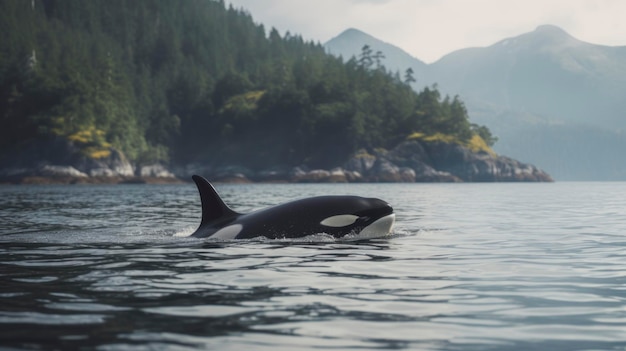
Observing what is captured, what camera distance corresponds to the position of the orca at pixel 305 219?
54.1 feet

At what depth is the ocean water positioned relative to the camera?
275 inches

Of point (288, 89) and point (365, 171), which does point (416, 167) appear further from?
point (288, 89)

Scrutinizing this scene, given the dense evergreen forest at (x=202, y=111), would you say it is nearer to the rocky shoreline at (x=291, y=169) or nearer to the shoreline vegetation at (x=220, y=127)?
the shoreline vegetation at (x=220, y=127)

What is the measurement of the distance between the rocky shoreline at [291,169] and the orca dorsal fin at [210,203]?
119m

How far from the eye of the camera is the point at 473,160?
6452 inches

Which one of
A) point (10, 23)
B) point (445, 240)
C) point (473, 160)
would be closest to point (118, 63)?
point (10, 23)

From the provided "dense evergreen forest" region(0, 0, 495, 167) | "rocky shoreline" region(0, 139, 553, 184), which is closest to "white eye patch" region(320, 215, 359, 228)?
"rocky shoreline" region(0, 139, 553, 184)

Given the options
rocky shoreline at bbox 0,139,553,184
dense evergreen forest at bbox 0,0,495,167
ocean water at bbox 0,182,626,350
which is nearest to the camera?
ocean water at bbox 0,182,626,350

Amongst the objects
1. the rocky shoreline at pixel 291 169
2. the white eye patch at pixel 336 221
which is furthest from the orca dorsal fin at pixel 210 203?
the rocky shoreline at pixel 291 169

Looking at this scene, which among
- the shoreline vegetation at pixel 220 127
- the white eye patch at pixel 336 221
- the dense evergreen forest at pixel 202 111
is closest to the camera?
the white eye patch at pixel 336 221

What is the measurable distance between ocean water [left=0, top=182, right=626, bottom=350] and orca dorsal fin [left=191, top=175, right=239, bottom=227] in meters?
0.72

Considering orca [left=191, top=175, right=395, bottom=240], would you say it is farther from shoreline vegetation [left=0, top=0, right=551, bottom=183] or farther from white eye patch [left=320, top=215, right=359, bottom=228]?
shoreline vegetation [left=0, top=0, right=551, bottom=183]

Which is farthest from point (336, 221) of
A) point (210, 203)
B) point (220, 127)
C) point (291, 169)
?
point (220, 127)

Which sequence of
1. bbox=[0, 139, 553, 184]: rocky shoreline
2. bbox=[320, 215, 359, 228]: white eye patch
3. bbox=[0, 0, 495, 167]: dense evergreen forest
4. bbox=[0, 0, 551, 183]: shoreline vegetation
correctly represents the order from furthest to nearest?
bbox=[0, 0, 495, 167]: dense evergreen forest → bbox=[0, 0, 551, 183]: shoreline vegetation → bbox=[0, 139, 553, 184]: rocky shoreline → bbox=[320, 215, 359, 228]: white eye patch
